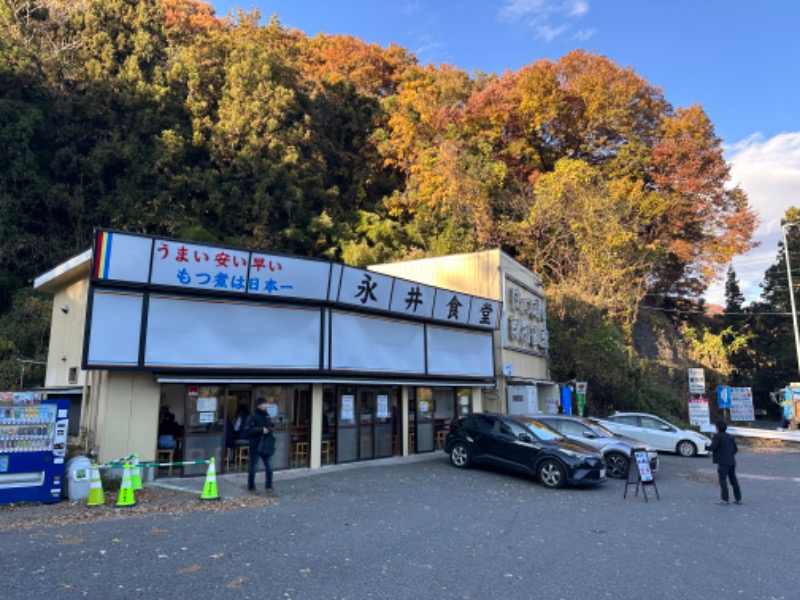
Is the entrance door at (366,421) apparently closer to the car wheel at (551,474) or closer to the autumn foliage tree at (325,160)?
the car wheel at (551,474)

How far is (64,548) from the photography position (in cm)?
651

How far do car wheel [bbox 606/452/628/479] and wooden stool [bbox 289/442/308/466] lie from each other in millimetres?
7837

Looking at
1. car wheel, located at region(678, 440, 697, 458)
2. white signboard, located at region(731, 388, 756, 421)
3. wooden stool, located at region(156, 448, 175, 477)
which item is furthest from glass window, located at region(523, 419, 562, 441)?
white signboard, located at region(731, 388, 756, 421)

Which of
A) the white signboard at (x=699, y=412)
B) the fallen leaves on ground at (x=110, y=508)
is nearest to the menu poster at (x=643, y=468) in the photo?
the fallen leaves on ground at (x=110, y=508)

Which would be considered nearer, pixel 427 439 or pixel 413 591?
pixel 413 591

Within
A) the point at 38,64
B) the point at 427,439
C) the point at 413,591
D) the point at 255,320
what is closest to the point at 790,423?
the point at 427,439

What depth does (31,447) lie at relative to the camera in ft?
29.7

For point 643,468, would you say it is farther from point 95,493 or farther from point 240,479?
Answer: point 95,493

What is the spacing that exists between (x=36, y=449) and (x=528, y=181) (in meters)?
29.2

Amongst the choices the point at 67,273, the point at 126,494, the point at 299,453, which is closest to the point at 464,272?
the point at 299,453

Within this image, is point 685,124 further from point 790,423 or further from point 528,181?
point 790,423

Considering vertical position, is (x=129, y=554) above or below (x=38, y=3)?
below

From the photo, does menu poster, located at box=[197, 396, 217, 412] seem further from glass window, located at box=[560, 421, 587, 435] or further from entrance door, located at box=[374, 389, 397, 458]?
glass window, located at box=[560, 421, 587, 435]

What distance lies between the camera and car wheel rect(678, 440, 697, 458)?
62.1ft
